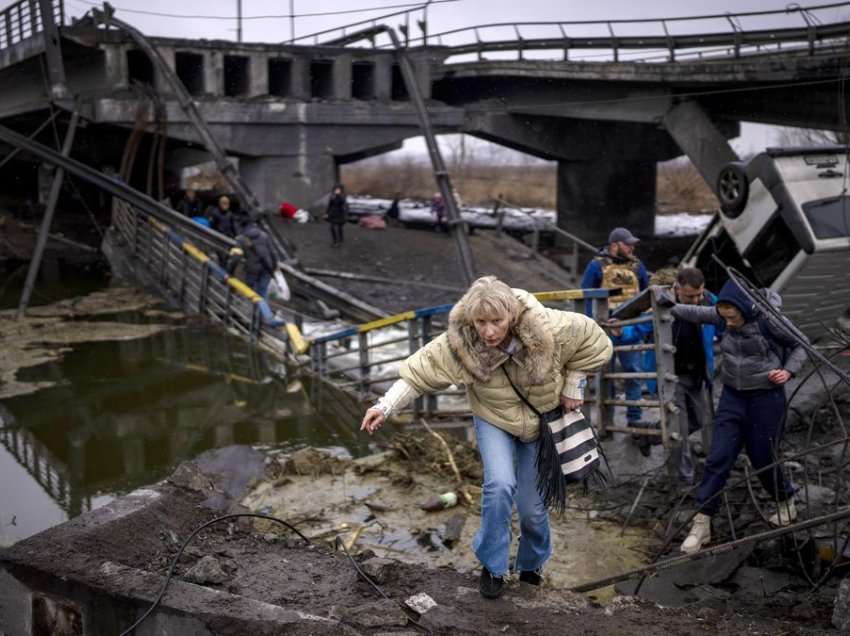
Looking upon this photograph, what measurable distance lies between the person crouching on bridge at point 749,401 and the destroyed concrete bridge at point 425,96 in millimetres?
17666

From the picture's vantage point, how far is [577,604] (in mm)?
4539

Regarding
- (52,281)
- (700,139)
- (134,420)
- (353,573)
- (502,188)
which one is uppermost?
(700,139)

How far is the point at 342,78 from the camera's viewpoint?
32406 millimetres

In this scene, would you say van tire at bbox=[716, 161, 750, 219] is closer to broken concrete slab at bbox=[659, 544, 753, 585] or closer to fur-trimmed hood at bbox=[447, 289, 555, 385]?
broken concrete slab at bbox=[659, 544, 753, 585]

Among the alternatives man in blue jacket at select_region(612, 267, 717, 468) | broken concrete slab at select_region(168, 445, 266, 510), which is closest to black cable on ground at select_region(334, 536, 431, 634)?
broken concrete slab at select_region(168, 445, 266, 510)

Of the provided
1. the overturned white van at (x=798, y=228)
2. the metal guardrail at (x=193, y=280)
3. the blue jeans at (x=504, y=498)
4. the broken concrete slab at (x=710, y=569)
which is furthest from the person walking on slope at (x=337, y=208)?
the blue jeans at (x=504, y=498)

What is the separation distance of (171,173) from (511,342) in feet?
113

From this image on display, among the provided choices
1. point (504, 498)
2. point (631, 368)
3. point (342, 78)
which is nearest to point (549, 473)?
point (504, 498)

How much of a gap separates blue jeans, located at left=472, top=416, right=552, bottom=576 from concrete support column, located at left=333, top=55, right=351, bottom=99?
28980 mm

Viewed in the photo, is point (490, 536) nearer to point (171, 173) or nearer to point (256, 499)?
point (256, 499)

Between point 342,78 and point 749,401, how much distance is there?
28452 millimetres

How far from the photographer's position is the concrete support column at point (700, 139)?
25.0 meters

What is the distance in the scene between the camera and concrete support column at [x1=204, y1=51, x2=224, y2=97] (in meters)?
30.2

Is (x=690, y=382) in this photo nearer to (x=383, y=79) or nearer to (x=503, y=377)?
(x=503, y=377)
